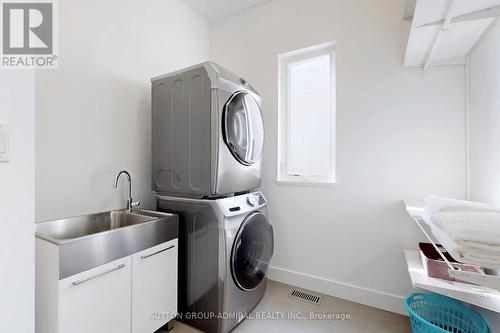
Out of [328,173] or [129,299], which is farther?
[328,173]

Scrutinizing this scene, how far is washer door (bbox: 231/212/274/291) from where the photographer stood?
1693mm

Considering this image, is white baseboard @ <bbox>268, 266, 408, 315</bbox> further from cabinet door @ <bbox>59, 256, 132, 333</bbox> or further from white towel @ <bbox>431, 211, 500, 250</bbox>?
cabinet door @ <bbox>59, 256, 132, 333</bbox>

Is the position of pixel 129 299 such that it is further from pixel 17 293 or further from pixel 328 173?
pixel 328 173

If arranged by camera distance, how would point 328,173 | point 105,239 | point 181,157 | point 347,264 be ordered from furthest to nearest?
point 328,173, point 347,264, point 181,157, point 105,239

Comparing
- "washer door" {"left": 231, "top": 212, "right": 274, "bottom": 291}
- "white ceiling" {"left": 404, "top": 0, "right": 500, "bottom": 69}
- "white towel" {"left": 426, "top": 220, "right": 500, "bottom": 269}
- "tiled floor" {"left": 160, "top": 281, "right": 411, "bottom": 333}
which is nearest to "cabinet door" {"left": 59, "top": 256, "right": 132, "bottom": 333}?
"tiled floor" {"left": 160, "top": 281, "right": 411, "bottom": 333}

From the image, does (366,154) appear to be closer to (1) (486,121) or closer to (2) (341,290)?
(1) (486,121)

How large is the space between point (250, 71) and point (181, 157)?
56.3 inches

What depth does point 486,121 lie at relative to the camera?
4.76 ft

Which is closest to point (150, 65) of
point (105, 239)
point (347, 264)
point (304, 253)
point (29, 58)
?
point (29, 58)

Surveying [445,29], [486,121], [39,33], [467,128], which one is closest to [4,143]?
[39,33]

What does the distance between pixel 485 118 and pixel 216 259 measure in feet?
6.50

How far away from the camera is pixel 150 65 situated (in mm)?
2166

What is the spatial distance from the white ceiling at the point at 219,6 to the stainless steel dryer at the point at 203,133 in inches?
50.0

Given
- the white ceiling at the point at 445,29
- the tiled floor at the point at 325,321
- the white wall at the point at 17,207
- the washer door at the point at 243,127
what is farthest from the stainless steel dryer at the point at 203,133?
the white ceiling at the point at 445,29
